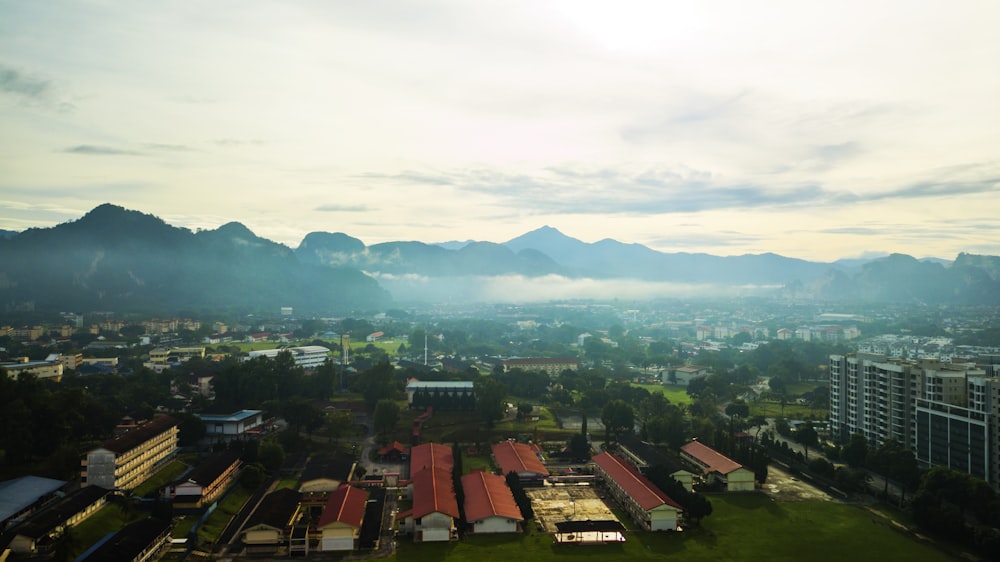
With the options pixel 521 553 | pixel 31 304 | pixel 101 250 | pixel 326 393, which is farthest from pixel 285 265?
pixel 521 553

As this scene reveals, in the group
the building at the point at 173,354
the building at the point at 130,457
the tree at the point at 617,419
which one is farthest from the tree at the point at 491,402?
the building at the point at 173,354

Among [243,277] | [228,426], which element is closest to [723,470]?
[228,426]

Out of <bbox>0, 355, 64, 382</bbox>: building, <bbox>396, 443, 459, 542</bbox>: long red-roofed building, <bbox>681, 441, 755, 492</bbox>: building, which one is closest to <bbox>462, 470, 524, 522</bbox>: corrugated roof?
<bbox>396, 443, 459, 542</bbox>: long red-roofed building

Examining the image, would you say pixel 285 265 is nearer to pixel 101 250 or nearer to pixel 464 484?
pixel 101 250

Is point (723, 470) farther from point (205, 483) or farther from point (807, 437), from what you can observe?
point (205, 483)

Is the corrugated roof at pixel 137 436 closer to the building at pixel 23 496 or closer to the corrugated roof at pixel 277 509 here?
the building at pixel 23 496
